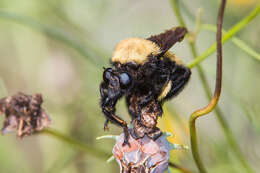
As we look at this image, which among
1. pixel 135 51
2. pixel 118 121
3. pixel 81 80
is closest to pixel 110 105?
pixel 118 121

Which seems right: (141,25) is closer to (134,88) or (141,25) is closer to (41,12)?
(41,12)

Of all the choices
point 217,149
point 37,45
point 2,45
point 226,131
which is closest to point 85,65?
point 37,45

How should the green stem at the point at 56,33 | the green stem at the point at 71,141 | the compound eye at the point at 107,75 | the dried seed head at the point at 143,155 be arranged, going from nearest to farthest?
the dried seed head at the point at 143,155, the compound eye at the point at 107,75, the green stem at the point at 71,141, the green stem at the point at 56,33

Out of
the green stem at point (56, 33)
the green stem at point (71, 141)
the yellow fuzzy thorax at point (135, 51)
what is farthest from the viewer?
the green stem at point (56, 33)

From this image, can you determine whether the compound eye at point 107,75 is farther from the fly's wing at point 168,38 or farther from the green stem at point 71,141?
the green stem at point 71,141

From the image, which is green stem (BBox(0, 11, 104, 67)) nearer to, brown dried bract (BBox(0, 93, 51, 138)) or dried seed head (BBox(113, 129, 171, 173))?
brown dried bract (BBox(0, 93, 51, 138))

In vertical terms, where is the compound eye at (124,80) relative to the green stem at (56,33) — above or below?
below

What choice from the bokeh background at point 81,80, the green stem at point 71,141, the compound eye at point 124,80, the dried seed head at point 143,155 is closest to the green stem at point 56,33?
the bokeh background at point 81,80
